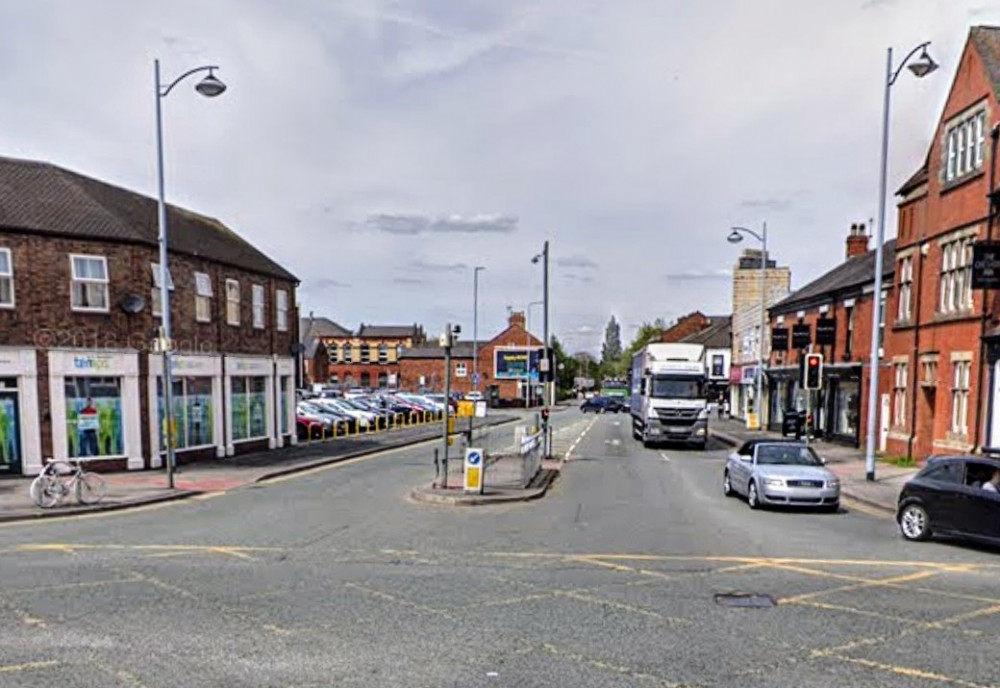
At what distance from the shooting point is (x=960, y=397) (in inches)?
865

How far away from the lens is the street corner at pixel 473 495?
51.1 ft

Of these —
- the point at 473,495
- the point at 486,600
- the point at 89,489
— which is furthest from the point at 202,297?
the point at 486,600

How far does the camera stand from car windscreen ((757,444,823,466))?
647 inches

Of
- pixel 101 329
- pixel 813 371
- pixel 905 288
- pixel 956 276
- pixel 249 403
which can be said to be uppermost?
pixel 956 276

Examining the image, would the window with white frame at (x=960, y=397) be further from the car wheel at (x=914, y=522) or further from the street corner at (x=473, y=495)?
the street corner at (x=473, y=495)

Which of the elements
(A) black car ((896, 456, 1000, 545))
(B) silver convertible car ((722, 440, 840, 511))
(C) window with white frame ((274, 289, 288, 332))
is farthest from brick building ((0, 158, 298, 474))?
(A) black car ((896, 456, 1000, 545))

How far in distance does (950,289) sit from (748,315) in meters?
27.3

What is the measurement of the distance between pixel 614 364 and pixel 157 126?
174486mm

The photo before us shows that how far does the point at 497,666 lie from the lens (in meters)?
6.43

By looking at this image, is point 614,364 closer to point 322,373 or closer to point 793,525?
point 322,373

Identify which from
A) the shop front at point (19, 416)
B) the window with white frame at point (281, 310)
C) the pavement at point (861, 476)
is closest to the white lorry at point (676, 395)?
the pavement at point (861, 476)

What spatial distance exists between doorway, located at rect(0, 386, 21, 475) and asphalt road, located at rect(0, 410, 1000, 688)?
7.10 meters

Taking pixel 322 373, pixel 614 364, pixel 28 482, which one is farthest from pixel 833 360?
pixel 614 364

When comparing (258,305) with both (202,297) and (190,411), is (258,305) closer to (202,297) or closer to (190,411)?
(202,297)
